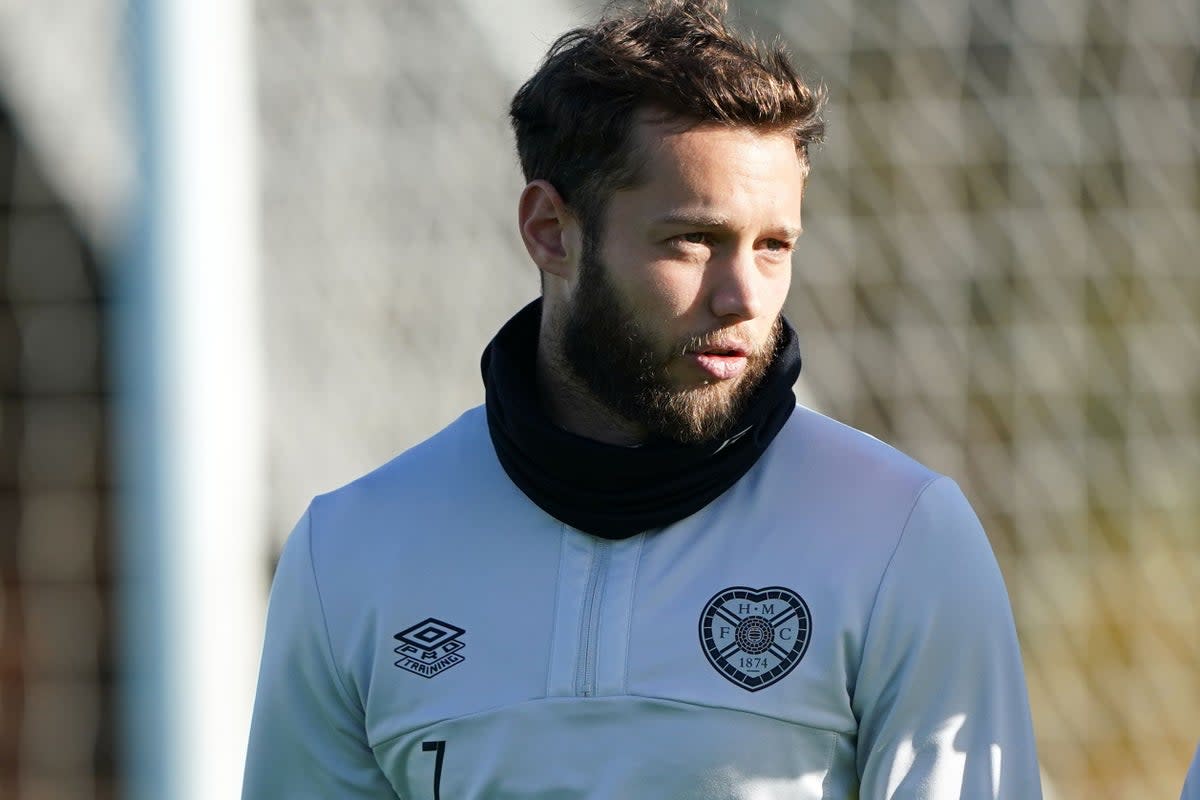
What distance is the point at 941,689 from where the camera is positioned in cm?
174

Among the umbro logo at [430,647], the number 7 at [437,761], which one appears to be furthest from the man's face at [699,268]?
the number 7 at [437,761]

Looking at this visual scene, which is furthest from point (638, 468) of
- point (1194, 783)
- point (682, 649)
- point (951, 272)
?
point (951, 272)

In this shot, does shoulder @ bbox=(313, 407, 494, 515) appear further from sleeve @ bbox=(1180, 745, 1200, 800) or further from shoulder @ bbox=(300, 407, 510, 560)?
sleeve @ bbox=(1180, 745, 1200, 800)

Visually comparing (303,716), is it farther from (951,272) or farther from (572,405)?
(951,272)

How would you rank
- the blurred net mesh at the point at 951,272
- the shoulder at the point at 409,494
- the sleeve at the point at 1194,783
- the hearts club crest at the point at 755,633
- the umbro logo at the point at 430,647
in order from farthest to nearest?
the blurred net mesh at the point at 951,272 → the shoulder at the point at 409,494 → the umbro logo at the point at 430,647 → the hearts club crest at the point at 755,633 → the sleeve at the point at 1194,783

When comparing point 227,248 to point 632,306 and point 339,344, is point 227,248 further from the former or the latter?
point 632,306

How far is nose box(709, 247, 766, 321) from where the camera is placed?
5.92 feet

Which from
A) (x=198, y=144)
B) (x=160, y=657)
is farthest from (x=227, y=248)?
(x=160, y=657)

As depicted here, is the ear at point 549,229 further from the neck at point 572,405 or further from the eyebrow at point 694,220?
the eyebrow at point 694,220

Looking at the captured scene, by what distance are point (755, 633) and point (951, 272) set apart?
8.74 feet

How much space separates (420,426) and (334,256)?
0.42 m

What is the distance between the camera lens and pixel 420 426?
12.1ft

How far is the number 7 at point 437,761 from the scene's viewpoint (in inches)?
72.3

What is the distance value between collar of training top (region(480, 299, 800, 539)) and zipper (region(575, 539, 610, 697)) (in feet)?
0.09
